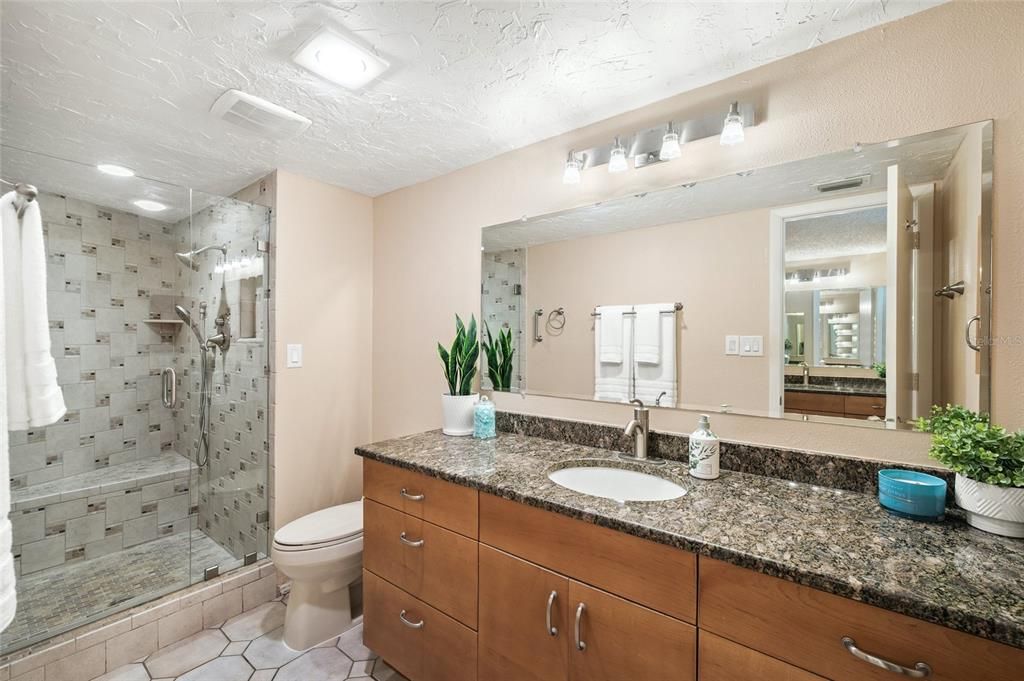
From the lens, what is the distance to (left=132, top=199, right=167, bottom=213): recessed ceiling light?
2.27 m

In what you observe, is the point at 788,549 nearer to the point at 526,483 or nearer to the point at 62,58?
the point at 526,483

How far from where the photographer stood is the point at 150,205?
229cm

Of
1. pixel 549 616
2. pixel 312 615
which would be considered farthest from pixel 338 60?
pixel 312 615

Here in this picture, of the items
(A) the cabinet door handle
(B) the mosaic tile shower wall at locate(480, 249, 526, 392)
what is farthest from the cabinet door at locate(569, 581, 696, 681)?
(B) the mosaic tile shower wall at locate(480, 249, 526, 392)

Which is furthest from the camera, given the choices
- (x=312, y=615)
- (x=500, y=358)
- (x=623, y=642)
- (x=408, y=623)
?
(x=500, y=358)

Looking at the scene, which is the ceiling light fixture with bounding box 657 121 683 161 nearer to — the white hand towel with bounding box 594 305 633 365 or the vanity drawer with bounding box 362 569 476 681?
the white hand towel with bounding box 594 305 633 365

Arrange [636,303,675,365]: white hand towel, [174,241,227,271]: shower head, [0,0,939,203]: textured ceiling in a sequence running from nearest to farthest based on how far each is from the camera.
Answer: [0,0,939,203]: textured ceiling, [636,303,675,365]: white hand towel, [174,241,227,271]: shower head

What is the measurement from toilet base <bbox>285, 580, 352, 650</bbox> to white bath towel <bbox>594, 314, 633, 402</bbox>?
1.44 meters

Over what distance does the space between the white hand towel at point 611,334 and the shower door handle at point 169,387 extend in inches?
83.9

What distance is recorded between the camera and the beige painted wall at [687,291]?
1.43 m

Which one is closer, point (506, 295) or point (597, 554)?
point (597, 554)

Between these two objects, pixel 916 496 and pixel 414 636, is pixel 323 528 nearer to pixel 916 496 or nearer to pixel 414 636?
pixel 414 636

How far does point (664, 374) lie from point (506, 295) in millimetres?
808

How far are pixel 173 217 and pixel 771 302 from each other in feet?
9.00
